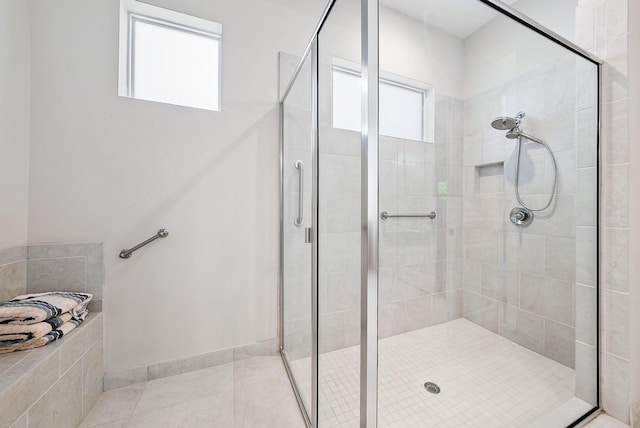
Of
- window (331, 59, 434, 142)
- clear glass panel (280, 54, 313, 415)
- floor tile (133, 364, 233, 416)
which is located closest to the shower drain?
clear glass panel (280, 54, 313, 415)

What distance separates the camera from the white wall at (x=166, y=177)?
1.27 meters

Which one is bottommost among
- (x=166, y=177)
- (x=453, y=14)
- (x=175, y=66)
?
(x=166, y=177)

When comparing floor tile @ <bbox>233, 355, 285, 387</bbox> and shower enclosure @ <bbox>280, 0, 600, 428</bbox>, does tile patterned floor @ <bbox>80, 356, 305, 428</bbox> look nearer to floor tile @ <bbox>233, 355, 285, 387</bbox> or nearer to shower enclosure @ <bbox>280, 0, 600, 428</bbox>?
floor tile @ <bbox>233, 355, 285, 387</bbox>

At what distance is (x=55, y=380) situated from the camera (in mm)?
958

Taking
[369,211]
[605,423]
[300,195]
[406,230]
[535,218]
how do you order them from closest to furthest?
[369,211]
[406,230]
[535,218]
[605,423]
[300,195]

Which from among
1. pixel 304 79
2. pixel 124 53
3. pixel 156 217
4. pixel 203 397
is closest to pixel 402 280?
pixel 304 79

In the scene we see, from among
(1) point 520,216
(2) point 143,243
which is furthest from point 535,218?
(2) point 143,243

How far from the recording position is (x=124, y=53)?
Result: 1456mm

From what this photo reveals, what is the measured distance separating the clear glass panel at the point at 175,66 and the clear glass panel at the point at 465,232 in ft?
4.26

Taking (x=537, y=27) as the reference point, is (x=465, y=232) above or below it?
below

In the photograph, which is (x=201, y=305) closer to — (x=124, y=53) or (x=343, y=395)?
(x=343, y=395)

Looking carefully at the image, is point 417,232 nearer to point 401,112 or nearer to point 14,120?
point 401,112

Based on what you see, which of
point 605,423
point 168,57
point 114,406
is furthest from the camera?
point 168,57

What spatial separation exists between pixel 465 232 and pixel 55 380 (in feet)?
5.34
